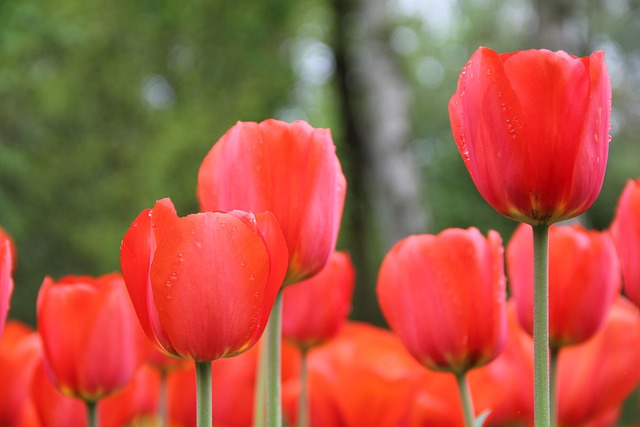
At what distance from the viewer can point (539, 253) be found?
0.59m

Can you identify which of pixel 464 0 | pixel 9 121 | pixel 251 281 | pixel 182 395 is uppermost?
pixel 464 0

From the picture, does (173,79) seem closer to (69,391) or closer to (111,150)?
(111,150)

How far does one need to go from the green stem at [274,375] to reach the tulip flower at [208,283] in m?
0.08

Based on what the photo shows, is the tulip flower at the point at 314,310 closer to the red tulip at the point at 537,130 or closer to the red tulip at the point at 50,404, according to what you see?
the red tulip at the point at 50,404

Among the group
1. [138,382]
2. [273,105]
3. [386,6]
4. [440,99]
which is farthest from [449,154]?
[138,382]

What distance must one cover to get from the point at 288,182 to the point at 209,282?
16 centimetres

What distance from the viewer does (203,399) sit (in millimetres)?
552

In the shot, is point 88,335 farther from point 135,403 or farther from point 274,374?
point 135,403

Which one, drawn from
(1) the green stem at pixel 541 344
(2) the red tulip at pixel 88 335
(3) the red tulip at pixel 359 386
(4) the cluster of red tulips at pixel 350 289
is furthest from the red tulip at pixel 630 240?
(2) the red tulip at pixel 88 335

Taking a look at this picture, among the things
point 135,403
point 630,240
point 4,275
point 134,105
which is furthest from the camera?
point 134,105

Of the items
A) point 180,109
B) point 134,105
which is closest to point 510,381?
point 180,109

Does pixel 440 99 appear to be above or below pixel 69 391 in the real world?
above

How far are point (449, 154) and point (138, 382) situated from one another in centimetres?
1888

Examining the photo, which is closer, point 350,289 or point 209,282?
point 209,282
